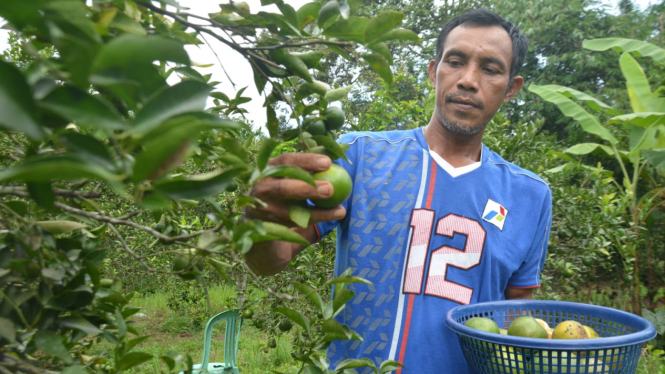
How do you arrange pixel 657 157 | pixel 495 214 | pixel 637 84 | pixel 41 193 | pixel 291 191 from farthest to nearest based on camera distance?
pixel 637 84
pixel 657 157
pixel 495 214
pixel 291 191
pixel 41 193

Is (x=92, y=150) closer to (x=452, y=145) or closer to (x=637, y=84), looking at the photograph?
(x=452, y=145)

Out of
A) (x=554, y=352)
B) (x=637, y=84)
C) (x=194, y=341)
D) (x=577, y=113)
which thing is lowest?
(x=194, y=341)

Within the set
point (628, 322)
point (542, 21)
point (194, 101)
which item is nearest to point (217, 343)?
point (628, 322)

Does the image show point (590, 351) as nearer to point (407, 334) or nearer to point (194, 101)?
point (407, 334)

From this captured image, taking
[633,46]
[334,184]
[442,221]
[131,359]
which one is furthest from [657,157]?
[131,359]

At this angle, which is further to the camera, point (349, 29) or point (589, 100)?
point (589, 100)

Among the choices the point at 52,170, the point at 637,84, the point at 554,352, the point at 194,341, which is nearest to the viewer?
the point at 52,170

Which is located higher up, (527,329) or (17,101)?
(17,101)

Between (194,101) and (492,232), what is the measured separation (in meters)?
1.50

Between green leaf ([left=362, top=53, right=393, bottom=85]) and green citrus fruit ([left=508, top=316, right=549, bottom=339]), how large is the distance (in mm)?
830

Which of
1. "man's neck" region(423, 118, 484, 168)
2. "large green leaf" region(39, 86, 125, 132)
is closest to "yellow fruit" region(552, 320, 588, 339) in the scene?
"man's neck" region(423, 118, 484, 168)

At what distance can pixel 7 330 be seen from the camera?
52cm

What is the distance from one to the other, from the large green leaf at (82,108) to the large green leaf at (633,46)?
6642mm

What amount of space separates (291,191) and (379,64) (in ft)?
0.79
